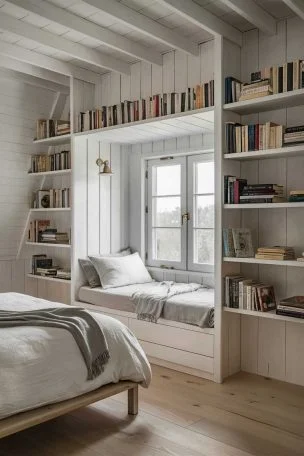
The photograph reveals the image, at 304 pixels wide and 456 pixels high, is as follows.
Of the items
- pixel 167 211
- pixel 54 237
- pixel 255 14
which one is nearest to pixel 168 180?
pixel 167 211

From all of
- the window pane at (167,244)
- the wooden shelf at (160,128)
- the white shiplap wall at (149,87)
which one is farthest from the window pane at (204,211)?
the wooden shelf at (160,128)

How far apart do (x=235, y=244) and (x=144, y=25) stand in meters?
1.78

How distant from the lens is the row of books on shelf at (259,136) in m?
3.10

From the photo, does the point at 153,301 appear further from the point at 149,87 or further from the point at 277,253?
the point at 149,87

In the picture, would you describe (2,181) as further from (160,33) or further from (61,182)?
(160,33)

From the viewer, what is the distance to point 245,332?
366 cm

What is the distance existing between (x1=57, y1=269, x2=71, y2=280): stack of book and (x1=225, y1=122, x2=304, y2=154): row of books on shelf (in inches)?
85.2

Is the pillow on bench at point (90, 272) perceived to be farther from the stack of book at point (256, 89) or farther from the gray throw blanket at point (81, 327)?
the stack of book at point (256, 89)

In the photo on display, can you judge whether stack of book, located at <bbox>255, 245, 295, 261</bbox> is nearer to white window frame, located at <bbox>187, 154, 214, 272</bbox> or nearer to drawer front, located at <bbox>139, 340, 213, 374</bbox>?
drawer front, located at <bbox>139, 340, 213, 374</bbox>

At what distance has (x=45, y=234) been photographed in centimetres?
492

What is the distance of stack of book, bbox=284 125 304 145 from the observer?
3.05 m

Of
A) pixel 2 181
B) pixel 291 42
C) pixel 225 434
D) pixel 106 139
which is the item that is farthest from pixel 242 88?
pixel 2 181

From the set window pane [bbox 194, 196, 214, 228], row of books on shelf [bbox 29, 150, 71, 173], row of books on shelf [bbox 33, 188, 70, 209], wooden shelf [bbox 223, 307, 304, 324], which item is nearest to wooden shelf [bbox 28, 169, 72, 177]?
row of books on shelf [bbox 29, 150, 71, 173]

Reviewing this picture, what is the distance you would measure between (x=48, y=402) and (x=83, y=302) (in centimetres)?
213
